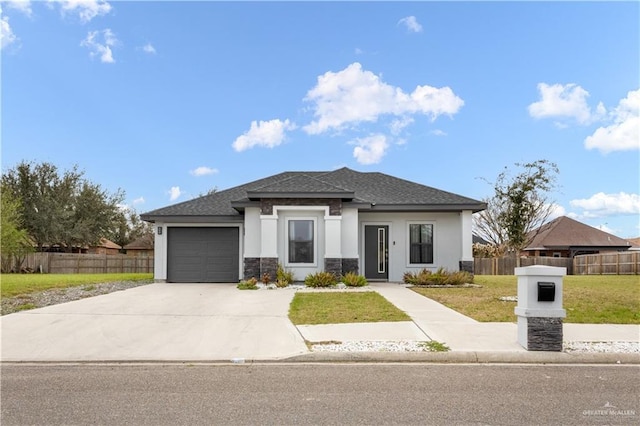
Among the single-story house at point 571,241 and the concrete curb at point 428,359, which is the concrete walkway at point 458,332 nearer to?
the concrete curb at point 428,359

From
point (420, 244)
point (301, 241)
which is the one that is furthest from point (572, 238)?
point (301, 241)

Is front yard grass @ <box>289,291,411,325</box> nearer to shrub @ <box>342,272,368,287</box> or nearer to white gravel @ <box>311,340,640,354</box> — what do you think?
white gravel @ <box>311,340,640,354</box>

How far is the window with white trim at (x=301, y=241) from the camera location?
17.8m

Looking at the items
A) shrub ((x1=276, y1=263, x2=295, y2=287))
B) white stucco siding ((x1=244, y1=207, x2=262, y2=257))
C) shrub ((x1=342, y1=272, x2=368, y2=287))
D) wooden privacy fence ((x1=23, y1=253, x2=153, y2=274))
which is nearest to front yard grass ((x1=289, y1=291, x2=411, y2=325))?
shrub ((x1=342, y1=272, x2=368, y2=287))

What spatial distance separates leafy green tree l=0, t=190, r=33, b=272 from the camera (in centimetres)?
2997

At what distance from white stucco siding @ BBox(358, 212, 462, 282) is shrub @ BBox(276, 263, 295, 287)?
3.32 meters

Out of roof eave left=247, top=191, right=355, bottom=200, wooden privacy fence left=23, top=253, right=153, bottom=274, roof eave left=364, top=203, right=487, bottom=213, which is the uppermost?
roof eave left=247, top=191, right=355, bottom=200

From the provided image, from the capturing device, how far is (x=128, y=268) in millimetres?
30859

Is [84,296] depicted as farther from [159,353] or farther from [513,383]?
[513,383]

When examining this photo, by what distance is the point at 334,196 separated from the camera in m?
17.3

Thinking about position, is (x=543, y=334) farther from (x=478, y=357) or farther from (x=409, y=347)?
(x=409, y=347)

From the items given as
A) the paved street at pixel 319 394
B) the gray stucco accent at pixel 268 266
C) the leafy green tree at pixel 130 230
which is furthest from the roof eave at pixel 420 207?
the leafy green tree at pixel 130 230

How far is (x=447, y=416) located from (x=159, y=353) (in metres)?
4.48

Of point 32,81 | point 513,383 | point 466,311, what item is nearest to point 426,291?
point 466,311
